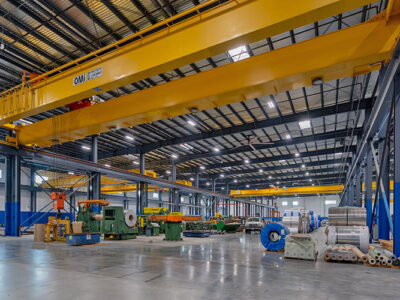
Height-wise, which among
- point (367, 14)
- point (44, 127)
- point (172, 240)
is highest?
point (367, 14)

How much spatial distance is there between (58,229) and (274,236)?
9.44m

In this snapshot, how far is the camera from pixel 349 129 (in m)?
18.3

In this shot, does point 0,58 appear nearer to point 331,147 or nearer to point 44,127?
point 44,127

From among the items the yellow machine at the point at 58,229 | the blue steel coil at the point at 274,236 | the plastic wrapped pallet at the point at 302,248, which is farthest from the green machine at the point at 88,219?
the plastic wrapped pallet at the point at 302,248

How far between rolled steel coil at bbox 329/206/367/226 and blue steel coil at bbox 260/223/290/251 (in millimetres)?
1850

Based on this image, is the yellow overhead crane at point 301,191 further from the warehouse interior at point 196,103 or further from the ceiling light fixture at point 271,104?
the ceiling light fixture at point 271,104

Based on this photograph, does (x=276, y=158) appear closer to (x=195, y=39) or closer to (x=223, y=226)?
(x=223, y=226)

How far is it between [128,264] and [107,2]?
301 inches

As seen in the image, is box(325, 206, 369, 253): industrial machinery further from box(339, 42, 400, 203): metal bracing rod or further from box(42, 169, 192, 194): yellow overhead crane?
box(42, 169, 192, 194): yellow overhead crane

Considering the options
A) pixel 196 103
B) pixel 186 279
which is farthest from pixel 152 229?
pixel 186 279

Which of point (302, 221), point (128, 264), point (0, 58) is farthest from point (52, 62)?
point (302, 221)

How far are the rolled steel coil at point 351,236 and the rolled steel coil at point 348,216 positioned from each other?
96 cm

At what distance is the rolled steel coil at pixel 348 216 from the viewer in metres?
9.57

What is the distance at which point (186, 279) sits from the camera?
5.26 m
